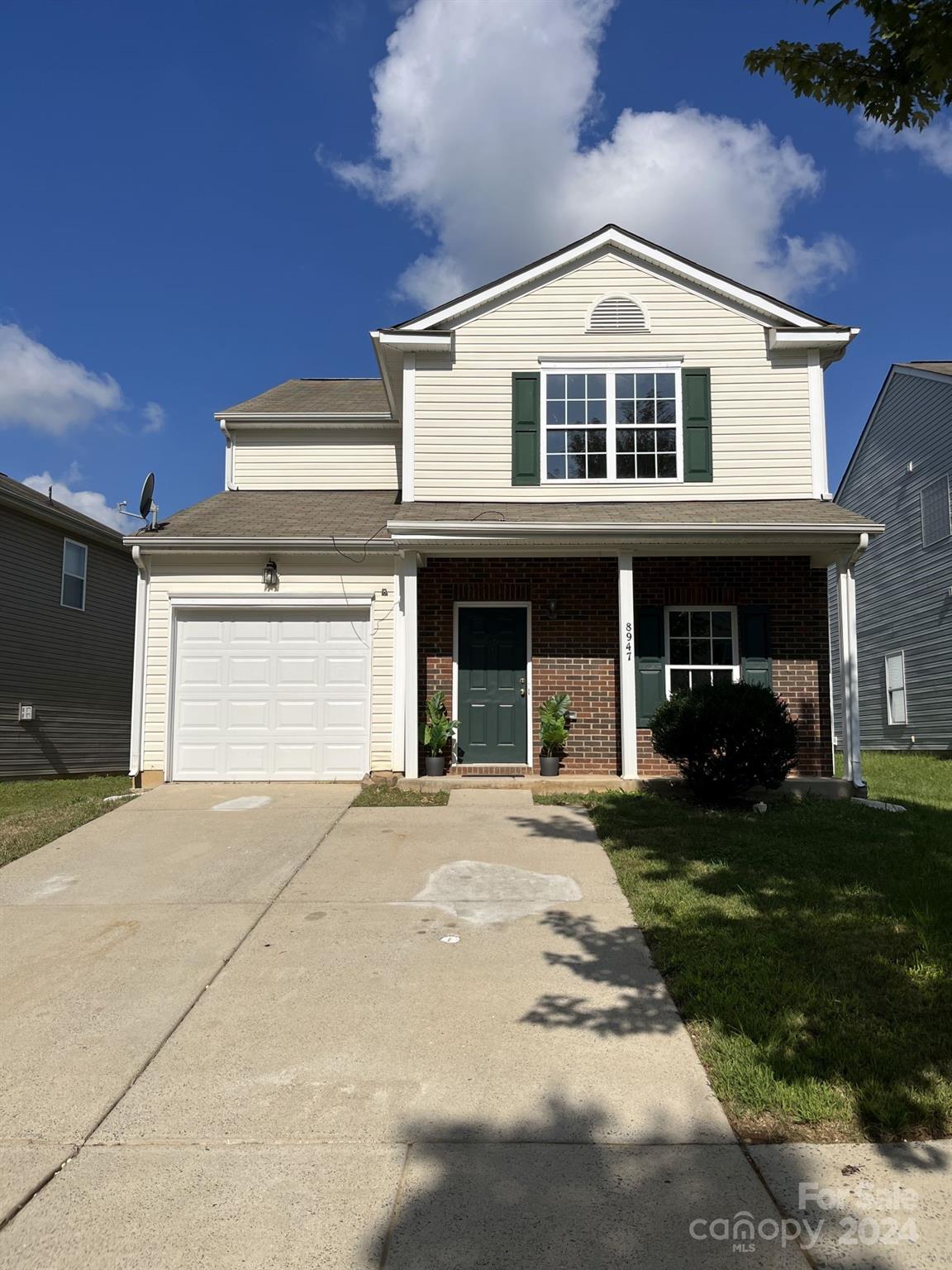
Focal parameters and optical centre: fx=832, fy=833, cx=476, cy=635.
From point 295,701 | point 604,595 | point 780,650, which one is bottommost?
point 295,701

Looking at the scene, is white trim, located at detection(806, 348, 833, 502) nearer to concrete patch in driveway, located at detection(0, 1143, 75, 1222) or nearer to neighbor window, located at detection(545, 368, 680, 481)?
neighbor window, located at detection(545, 368, 680, 481)

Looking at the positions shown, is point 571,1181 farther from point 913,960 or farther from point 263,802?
point 263,802

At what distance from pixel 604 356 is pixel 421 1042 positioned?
9224 millimetres

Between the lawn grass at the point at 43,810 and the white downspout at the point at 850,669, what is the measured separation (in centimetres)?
816

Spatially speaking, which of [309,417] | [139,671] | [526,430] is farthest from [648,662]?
[309,417]

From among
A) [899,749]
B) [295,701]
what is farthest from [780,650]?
[899,749]

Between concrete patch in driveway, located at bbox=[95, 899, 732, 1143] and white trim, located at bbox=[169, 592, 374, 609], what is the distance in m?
5.69

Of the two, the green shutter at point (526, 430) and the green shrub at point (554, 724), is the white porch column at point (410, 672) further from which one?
the green shutter at point (526, 430)

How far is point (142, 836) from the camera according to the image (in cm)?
756

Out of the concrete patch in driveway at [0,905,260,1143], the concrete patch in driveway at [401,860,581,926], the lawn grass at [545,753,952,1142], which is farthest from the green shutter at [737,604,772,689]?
the concrete patch in driveway at [0,905,260,1143]

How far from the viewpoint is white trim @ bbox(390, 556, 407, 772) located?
1014 cm

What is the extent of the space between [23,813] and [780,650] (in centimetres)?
883

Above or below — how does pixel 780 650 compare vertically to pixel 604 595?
below

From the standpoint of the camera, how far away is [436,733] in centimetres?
984
